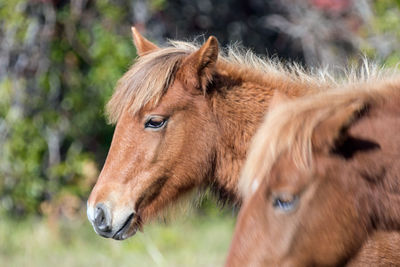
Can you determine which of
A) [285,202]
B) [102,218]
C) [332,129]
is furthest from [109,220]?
[332,129]

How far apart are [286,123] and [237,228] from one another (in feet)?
1.58

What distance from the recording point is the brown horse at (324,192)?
287cm

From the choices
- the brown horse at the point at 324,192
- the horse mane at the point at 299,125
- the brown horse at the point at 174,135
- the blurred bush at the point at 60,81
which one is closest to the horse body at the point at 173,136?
the brown horse at the point at 174,135

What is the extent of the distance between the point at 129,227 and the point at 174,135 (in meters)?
0.65

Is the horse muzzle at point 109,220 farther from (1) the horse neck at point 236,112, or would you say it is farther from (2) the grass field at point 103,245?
(2) the grass field at point 103,245

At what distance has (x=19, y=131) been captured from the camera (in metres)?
8.71

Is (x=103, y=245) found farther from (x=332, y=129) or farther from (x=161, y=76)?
(x=332, y=129)

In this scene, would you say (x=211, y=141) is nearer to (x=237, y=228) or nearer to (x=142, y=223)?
(x=142, y=223)

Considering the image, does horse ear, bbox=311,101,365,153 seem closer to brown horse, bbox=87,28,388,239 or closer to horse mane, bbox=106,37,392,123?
horse mane, bbox=106,37,392,123

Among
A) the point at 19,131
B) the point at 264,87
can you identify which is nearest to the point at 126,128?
the point at 264,87

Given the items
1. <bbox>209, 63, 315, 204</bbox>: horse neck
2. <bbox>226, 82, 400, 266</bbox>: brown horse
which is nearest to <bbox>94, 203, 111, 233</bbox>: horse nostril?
<bbox>209, 63, 315, 204</bbox>: horse neck

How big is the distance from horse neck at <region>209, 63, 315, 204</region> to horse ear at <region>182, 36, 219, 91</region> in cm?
10

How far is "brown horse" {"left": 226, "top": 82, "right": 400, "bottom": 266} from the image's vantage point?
2.87 metres

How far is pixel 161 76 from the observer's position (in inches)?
178
